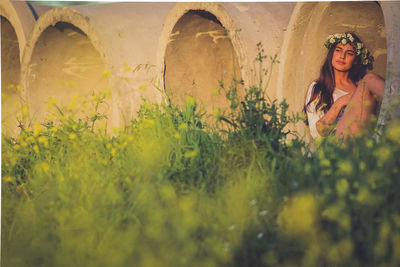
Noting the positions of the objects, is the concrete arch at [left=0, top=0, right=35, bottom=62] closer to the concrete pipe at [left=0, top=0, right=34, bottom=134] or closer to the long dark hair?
the concrete pipe at [left=0, top=0, right=34, bottom=134]

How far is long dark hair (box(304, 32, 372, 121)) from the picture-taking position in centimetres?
321

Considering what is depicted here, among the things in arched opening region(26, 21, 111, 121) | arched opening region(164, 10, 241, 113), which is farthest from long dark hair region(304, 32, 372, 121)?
arched opening region(26, 21, 111, 121)

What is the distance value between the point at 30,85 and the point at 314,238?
2.97 meters

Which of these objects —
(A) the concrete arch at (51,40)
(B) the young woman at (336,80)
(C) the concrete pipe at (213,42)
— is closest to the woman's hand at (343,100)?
(B) the young woman at (336,80)

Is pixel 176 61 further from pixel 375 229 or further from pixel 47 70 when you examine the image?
pixel 375 229

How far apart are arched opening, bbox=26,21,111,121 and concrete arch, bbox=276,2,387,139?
1606 mm

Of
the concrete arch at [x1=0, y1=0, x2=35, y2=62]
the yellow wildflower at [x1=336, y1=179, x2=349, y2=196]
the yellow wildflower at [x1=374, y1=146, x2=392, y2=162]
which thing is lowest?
the yellow wildflower at [x1=336, y1=179, x2=349, y2=196]

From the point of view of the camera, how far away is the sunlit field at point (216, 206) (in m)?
1.52

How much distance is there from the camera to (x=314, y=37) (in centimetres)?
306

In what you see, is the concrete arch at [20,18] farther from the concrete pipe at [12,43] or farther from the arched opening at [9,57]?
the arched opening at [9,57]

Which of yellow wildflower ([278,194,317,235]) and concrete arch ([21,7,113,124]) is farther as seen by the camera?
concrete arch ([21,7,113,124])

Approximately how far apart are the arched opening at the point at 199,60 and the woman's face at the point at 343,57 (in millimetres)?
772

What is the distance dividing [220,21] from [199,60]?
0.64 m

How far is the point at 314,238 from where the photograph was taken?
1.54m
